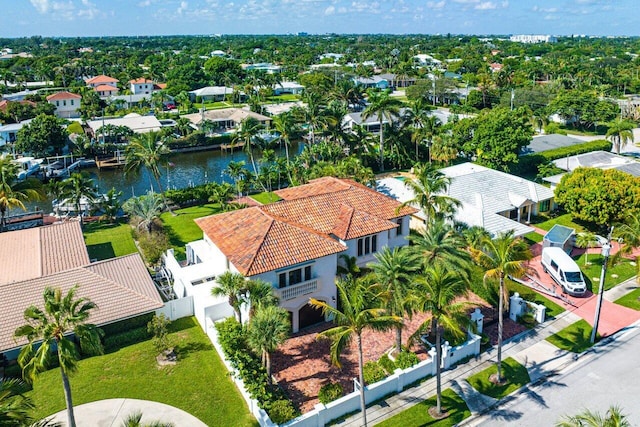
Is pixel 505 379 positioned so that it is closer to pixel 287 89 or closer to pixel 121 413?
pixel 121 413

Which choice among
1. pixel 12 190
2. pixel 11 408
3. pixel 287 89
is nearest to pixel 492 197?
pixel 11 408

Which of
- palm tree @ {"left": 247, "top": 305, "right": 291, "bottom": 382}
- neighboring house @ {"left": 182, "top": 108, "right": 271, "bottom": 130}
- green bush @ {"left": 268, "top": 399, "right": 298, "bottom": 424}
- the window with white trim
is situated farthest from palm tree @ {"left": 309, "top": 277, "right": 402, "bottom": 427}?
neighboring house @ {"left": 182, "top": 108, "right": 271, "bottom": 130}

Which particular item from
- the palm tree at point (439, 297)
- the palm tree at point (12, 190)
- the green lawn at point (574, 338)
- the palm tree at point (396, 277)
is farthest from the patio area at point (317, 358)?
the palm tree at point (12, 190)

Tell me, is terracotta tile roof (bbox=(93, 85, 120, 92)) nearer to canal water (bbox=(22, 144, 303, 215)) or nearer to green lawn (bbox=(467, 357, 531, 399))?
canal water (bbox=(22, 144, 303, 215))

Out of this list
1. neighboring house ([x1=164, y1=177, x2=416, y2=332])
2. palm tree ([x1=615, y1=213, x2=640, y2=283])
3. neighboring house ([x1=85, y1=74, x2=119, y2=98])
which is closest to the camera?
neighboring house ([x1=164, y1=177, x2=416, y2=332])

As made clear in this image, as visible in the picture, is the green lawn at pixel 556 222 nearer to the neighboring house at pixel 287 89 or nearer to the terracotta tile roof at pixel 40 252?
the terracotta tile roof at pixel 40 252
